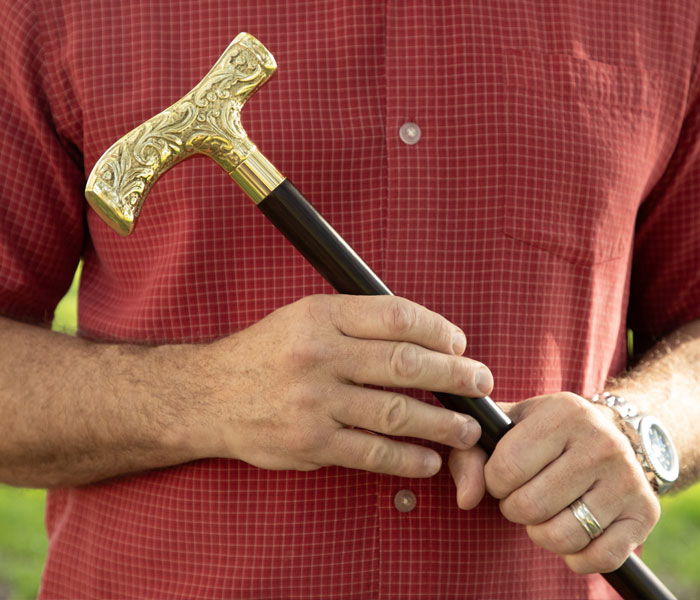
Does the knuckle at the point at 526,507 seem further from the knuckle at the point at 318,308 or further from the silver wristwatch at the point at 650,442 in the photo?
the knuckle at the point at 318,308

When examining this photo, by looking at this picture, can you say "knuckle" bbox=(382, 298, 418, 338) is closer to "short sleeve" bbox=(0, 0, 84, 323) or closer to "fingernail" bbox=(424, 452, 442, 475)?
"fingernail" bbox=(424, 452, 442, 475)

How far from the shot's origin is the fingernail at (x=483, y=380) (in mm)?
1807

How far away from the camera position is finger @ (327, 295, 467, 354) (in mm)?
1756

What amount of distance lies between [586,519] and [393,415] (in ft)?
1.45

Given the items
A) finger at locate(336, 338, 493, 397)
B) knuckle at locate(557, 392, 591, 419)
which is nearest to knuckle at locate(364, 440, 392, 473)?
finger at locate(336, 338, 493, 397)

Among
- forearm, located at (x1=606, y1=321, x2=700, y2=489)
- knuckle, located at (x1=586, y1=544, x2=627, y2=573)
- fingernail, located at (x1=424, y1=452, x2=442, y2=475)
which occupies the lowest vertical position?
forearm, located at (x1=606, y1=321, x2=700, y2=489)

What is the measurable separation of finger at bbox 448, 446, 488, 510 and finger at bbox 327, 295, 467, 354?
23cm

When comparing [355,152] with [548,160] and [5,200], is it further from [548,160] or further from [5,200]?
[5,200]

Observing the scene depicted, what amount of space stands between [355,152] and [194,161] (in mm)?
351

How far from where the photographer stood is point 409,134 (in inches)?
82.0

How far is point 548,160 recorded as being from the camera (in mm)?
2133

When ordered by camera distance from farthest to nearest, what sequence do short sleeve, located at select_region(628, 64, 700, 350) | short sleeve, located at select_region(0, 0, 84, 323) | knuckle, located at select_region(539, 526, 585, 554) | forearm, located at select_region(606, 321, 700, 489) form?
short sleeve, located at select_region(628, 64, 700, 350) → forearm, located at select_region(606, 321, 700, 489) → short sleeve, located at select_region(0, 0, 84, 323) → knuckle, located at select_region(539, 526, 585, 554)

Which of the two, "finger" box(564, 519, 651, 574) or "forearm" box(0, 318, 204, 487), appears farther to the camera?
"forearm" box(0, 318, 204, 487)

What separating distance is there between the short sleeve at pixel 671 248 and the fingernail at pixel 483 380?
923 millimetres
